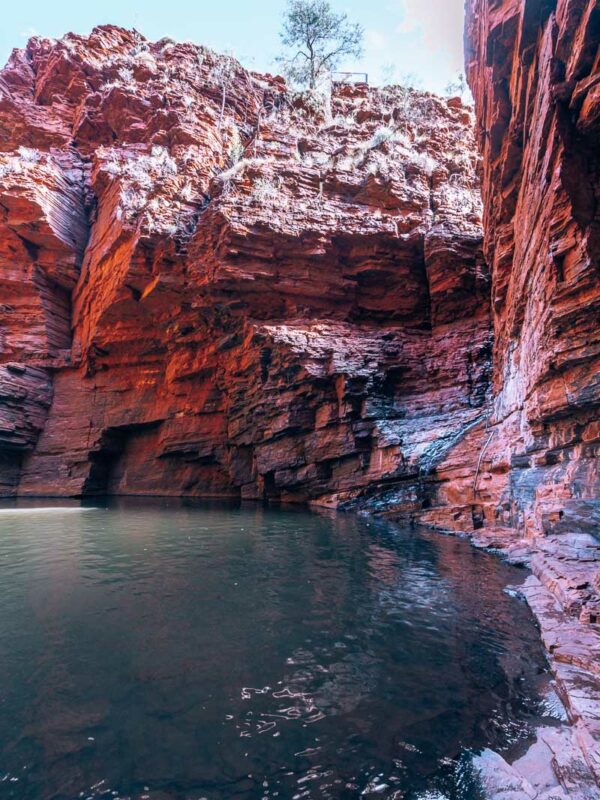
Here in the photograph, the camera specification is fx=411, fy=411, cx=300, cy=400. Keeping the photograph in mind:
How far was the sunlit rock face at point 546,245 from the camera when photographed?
581cm

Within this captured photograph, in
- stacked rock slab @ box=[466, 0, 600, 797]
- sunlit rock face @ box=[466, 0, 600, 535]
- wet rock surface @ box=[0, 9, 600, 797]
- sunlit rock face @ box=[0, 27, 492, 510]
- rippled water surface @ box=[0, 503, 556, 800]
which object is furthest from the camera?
sunlit rock face @ box=[0, 27, 492, 510]

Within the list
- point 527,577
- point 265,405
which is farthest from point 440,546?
point 265,405

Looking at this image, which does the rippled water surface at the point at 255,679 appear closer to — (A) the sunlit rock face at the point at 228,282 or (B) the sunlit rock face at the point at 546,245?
(B) the sunlit rock face at the point at 546,245

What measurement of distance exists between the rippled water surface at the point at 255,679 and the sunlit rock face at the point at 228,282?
9.05 m

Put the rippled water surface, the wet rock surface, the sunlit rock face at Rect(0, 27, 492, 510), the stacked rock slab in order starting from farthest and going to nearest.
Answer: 1. the sunlit rock face at Rect(0, 27, 492, 510)
2. the wet rock surface
3. the stacked rock slab
4. the rippled water surface

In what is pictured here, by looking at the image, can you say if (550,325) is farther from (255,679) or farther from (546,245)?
(255,679)

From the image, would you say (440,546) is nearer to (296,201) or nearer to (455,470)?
(455,470)

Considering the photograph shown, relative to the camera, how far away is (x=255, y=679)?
126 inches

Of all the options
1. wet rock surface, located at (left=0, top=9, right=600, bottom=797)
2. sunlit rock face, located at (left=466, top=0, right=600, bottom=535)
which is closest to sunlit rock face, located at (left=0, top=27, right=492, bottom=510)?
wet rock surface, located at (left=0, top=9, right=600, bottom=797)

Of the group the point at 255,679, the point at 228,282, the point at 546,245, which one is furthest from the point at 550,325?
the point at 228,282

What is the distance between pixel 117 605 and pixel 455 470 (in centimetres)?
1057

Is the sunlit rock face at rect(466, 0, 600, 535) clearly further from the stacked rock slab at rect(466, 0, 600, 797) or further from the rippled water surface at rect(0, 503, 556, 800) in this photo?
the rippled water surface at rect(0, 503, 556, 800)

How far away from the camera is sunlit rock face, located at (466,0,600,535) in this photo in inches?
229

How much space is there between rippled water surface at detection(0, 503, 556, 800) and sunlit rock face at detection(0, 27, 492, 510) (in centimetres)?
905
